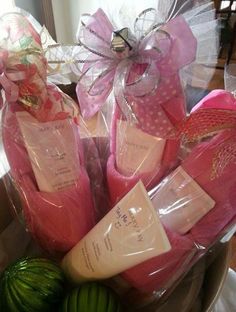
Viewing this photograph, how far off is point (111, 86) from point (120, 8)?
8 cm

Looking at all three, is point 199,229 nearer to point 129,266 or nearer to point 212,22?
point 129,266

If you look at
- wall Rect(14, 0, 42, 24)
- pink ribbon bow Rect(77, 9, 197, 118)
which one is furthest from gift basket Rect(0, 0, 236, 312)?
wall Rect(14, 0, 42, 24)

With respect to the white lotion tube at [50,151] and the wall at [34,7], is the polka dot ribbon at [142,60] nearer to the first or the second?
the white lotion tube at [50,151]

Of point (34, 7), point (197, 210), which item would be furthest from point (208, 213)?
→ point (34, 7)

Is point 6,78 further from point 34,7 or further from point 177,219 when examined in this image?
point 34,7

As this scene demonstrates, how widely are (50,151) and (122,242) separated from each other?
0.42 feet

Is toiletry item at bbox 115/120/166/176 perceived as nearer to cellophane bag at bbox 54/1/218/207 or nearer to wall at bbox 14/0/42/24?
cellophane bag at bbox 54/1/218/207

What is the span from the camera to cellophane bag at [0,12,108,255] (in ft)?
1.04

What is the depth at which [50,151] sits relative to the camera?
0.34 metres

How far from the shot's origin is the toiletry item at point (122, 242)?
0.27 meters

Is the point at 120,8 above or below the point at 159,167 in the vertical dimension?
above

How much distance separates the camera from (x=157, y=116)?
328mm

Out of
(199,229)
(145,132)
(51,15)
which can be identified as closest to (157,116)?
(145,132)

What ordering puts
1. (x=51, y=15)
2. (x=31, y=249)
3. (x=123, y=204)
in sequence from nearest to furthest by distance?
(x=123, y=204) → (x=31, y=249) → (x=51, y=15)
